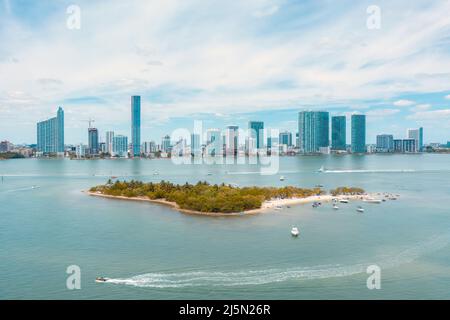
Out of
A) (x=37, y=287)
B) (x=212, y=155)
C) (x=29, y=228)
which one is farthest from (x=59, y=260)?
(x=212, y=155)

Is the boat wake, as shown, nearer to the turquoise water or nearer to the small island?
the turquoise water

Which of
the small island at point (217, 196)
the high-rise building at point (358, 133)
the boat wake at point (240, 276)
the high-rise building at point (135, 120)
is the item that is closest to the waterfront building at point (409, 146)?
the high-rise building at point (358, 133)

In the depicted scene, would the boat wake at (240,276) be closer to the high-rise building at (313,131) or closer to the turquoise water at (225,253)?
the turquoise water at (225,253)

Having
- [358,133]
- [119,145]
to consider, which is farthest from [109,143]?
[358,133]

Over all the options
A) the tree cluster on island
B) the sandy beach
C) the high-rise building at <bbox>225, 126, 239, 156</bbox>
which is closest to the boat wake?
the sandy beach

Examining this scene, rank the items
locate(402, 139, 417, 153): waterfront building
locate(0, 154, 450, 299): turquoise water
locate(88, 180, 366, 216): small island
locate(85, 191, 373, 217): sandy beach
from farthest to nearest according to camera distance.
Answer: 1. locate(402, 139, 417, 153): waterfront building
2. locate(88, 180, 366, 216): small island
3. locate(85, 191, 373, 217): sandy beach
4. locate(0, 154, 450, 299): turquoise water
